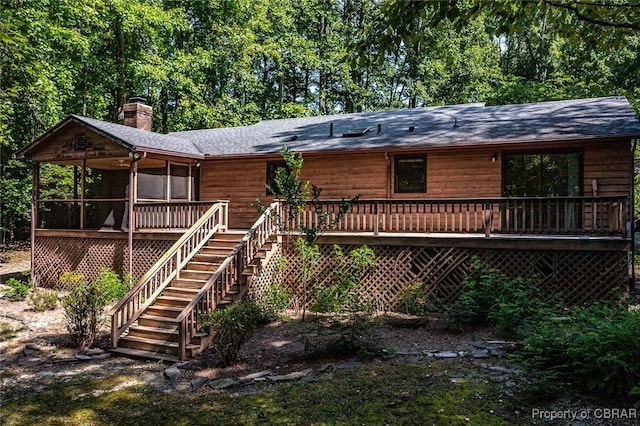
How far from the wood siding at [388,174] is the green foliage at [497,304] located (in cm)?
393

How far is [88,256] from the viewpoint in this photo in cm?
1514

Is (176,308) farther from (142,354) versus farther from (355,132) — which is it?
(355,132)

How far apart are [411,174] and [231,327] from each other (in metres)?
Result: 8.22

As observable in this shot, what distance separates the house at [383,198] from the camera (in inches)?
403

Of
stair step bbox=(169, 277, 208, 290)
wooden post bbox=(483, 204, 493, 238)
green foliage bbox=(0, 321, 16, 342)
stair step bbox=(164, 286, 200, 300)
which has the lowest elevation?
green foliage bbox=(0, 321, 16, 342)

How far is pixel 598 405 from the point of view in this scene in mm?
→ 5172

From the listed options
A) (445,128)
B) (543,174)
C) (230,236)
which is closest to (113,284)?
(230,236)

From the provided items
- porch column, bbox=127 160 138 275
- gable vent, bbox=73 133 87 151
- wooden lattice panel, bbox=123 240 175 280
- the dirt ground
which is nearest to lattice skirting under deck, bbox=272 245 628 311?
the dirt ground

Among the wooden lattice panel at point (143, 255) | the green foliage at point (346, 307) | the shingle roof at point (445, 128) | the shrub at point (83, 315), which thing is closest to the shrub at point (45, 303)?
the wooden lattice panel at point (143, 255)

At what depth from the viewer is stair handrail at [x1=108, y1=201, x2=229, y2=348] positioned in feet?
30.8

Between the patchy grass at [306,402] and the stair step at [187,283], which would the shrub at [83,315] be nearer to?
the stair step at [187,283]

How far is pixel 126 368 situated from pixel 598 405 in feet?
22.9

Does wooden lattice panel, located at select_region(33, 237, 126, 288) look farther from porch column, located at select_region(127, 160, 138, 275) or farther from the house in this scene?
porch column, located at select_region(127, 160, 138, 275)

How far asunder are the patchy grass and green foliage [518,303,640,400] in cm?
72
